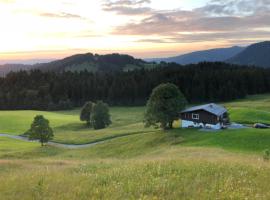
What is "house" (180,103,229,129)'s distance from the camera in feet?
227

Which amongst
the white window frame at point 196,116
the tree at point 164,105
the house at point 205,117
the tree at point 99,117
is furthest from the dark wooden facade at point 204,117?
the tree at point 99,117

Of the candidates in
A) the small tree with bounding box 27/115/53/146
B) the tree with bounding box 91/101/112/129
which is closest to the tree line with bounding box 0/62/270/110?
the tree with bounding box 91/101/112/129

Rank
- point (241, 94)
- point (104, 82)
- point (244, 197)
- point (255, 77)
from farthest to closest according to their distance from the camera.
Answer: point (104, 82) < point (255, 77) < point (241, 94) < point (244, 197)

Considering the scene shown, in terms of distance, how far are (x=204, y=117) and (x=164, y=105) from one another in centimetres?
907

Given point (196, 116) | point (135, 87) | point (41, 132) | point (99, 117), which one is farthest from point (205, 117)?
point (135, 87)

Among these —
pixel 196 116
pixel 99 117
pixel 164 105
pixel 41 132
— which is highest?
pixel 164 105

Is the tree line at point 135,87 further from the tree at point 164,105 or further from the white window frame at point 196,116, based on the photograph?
the tree at point 164,105

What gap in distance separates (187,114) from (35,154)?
28879 mm

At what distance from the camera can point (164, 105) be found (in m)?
66.9

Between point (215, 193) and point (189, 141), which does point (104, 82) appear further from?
point (215, 193)

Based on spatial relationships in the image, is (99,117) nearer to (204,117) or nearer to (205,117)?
(204,117)

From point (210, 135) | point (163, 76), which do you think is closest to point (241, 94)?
point (163, 76)

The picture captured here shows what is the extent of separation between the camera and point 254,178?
1275 centimetres

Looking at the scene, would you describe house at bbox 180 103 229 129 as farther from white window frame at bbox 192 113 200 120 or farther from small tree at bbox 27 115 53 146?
small tree at bbox 27 115 53 146
